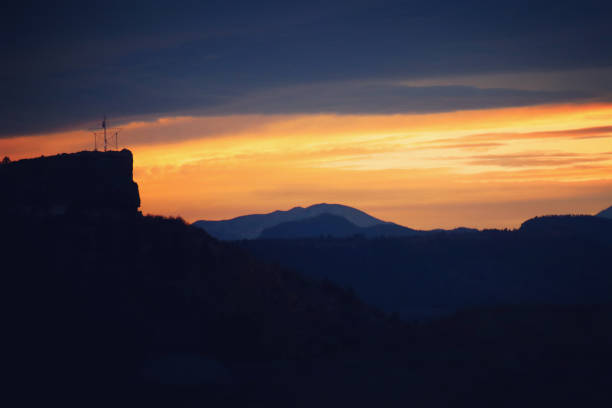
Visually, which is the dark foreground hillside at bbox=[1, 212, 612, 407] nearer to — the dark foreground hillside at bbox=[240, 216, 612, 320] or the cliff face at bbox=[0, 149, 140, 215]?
the cliff face at bbox=[0, 149, 140, 215]

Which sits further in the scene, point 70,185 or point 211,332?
point 70,185

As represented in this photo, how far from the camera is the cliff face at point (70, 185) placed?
1986 inches

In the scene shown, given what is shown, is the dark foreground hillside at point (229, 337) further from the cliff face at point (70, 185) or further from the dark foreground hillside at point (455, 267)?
the dark foreground hillside at point (455, 267)

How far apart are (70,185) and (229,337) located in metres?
19.7

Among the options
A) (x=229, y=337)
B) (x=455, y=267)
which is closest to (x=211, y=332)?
(x=229, y=337)

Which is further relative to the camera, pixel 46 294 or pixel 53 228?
pixel 53 228

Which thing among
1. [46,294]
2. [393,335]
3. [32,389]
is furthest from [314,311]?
[32,389]

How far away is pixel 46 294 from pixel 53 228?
7826mm

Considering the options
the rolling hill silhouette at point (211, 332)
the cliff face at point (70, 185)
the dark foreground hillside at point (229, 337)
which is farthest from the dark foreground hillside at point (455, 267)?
the dark foreground hillside at point (229, 337)

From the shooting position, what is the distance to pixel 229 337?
41000 millimetres

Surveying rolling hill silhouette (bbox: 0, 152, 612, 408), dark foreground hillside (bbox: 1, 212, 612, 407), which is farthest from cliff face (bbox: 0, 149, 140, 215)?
dark foreground hillside (bbox: 1, 212, 612, 407)

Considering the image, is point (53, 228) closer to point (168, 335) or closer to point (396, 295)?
point (168, 335)

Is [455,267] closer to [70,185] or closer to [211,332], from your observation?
[70,185]

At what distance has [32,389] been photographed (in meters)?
31.8
